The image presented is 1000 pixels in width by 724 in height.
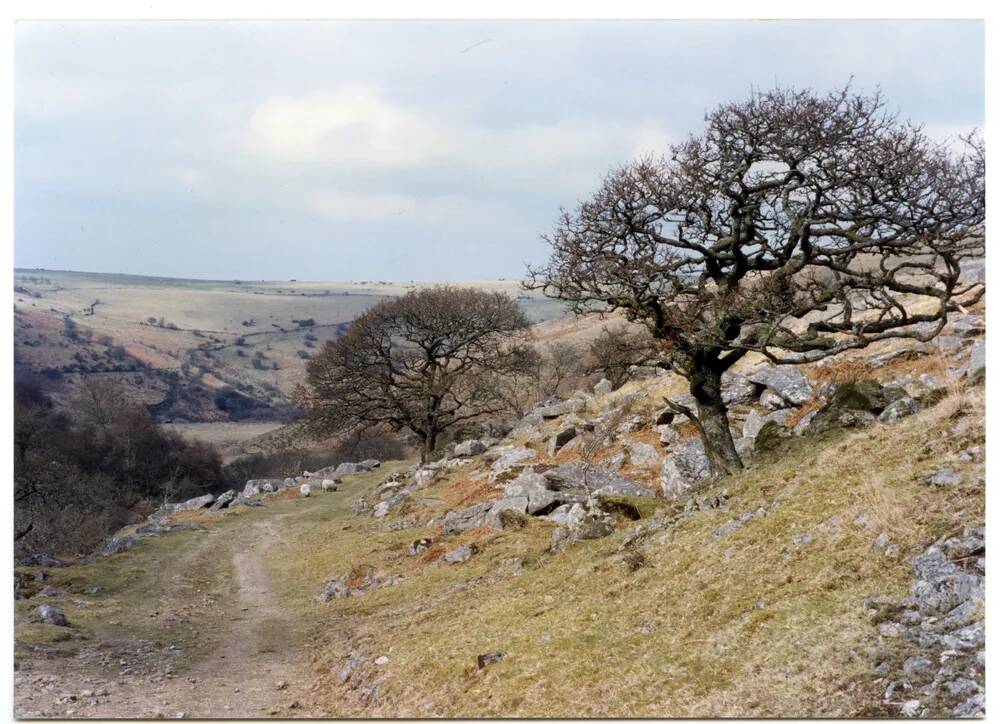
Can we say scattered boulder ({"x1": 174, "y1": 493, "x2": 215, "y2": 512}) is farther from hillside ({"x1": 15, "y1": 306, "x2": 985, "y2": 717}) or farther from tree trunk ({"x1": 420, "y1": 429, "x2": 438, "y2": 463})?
hillside ({"x1": 15, "y1": 306, "x2": 985, "y2": 717})

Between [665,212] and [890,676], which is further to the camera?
[665,212]

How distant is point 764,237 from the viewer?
1630 cm

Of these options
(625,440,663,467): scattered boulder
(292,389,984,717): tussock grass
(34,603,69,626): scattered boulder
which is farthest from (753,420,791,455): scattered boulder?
(34,603,69,626): scattered boulder

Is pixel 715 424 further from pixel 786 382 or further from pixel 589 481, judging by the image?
pixel 786 382

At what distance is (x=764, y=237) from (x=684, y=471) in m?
6.40

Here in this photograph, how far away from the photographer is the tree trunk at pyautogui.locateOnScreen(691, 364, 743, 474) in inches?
688

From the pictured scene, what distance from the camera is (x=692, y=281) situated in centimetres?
1678

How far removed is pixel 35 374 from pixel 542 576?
86246 mm

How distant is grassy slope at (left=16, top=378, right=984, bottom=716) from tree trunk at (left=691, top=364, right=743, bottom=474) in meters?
1.12

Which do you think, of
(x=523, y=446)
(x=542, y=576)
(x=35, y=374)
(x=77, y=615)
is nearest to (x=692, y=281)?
(x=542, y=576)

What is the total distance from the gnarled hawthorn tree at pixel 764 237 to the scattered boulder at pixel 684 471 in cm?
208

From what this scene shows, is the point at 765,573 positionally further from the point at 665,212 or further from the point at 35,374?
the point at 35,374

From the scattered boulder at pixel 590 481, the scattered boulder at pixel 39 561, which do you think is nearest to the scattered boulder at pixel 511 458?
the scattered boulder at pixel 590 481

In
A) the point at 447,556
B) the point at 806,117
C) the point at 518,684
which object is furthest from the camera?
the point at 447,556
